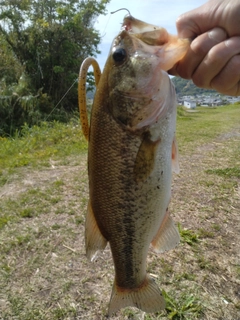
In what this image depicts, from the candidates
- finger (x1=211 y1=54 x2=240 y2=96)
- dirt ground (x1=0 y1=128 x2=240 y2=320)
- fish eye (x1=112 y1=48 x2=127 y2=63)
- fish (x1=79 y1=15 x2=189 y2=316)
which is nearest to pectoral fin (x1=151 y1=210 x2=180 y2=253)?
fish (x1=79 y1=15 x2=189 y2=316)

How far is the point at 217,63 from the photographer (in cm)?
149

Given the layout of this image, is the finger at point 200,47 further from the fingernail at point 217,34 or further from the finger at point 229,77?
the finger at point 229,77

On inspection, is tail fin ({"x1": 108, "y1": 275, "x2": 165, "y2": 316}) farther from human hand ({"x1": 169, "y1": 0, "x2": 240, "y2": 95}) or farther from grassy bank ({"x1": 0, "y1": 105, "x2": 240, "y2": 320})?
human hand ({"x1": 169, "y1": 0, "x2": 240, "y2": 95})

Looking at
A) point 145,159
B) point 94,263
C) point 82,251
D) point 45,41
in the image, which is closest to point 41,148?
point 82,251

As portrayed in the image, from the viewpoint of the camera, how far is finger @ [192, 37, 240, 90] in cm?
144

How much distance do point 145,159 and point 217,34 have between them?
655mm

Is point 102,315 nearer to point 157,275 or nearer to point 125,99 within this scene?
point 157,275

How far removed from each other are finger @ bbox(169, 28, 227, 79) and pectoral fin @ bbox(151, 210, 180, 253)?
0.74 m

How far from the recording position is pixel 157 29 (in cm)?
137

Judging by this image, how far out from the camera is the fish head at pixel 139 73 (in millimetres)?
Answer: 1398

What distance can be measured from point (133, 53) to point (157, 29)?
5.5 inches

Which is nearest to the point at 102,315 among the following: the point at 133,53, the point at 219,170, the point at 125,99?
the point at 125,99

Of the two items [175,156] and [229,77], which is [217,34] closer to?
[229,77]

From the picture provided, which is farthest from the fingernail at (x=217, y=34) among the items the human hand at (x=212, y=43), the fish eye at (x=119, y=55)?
the fish eye at (x=119, y=55)
